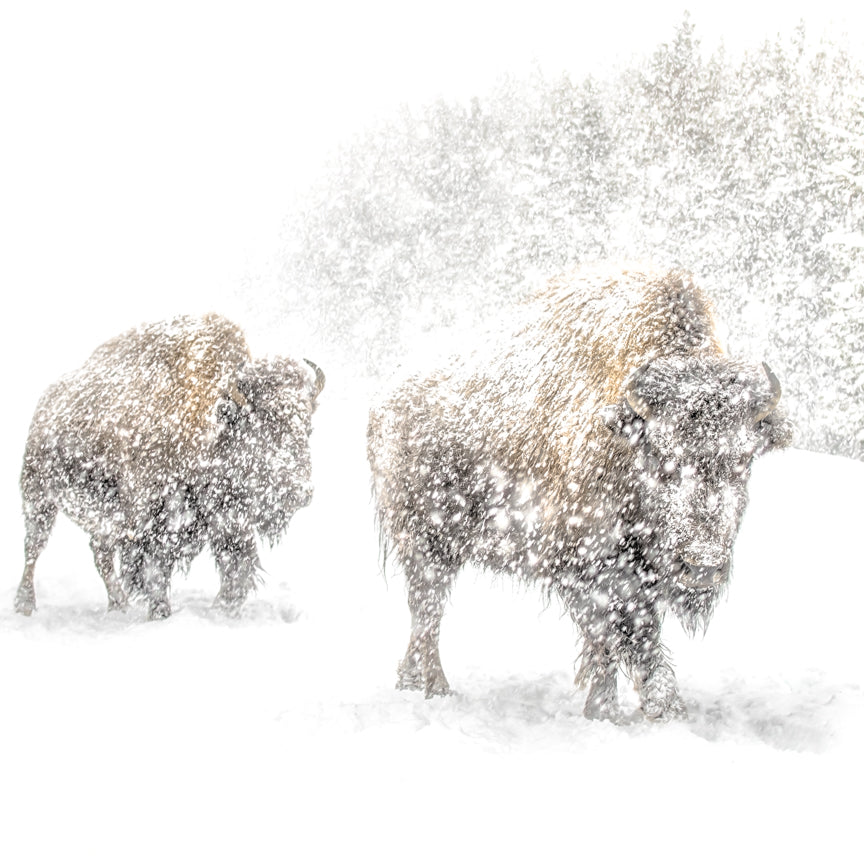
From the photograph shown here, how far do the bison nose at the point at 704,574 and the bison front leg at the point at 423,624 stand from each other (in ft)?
5.96

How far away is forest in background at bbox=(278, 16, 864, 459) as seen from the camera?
60.5ft

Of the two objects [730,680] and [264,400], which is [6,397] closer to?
[264,400]

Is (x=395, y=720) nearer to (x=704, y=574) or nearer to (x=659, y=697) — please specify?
(x=659, y=697)

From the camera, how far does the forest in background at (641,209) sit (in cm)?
1845

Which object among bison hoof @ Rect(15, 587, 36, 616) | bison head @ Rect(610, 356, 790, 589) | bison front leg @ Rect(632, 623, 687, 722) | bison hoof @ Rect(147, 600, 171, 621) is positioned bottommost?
bison hoof @ Rect(15, 587, 36, 616)

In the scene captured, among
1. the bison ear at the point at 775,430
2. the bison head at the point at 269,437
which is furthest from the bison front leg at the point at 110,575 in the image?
the bison ear at the point at 775,430

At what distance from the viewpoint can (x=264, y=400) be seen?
21.7ft

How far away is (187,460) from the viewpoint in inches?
265

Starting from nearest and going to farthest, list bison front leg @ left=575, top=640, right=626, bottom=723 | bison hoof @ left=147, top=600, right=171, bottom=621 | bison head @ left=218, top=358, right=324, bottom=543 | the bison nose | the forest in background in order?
1. the bison nose
2. bison front leg @ left=575, top=640, right=626, bottom=723
3. bison head @ left=218, top=358, right=324, bottom=543
4. bison hoof @ left=147, top=600, right=171, bottom=621
5. the forest in background

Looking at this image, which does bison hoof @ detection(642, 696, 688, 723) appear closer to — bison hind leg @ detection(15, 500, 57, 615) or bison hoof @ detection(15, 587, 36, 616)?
bison hoof @ detection(15, 587, 36, 616)

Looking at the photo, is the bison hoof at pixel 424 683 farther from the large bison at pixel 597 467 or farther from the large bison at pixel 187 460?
the large bison at pixel 187 460

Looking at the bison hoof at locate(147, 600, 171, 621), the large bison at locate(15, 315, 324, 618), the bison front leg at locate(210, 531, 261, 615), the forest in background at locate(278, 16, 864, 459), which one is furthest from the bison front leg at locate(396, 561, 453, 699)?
the forest in background at locate(278, 16, 864, 459)

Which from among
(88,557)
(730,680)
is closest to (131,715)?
(730,680)

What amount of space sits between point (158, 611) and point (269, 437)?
1.60 metres
